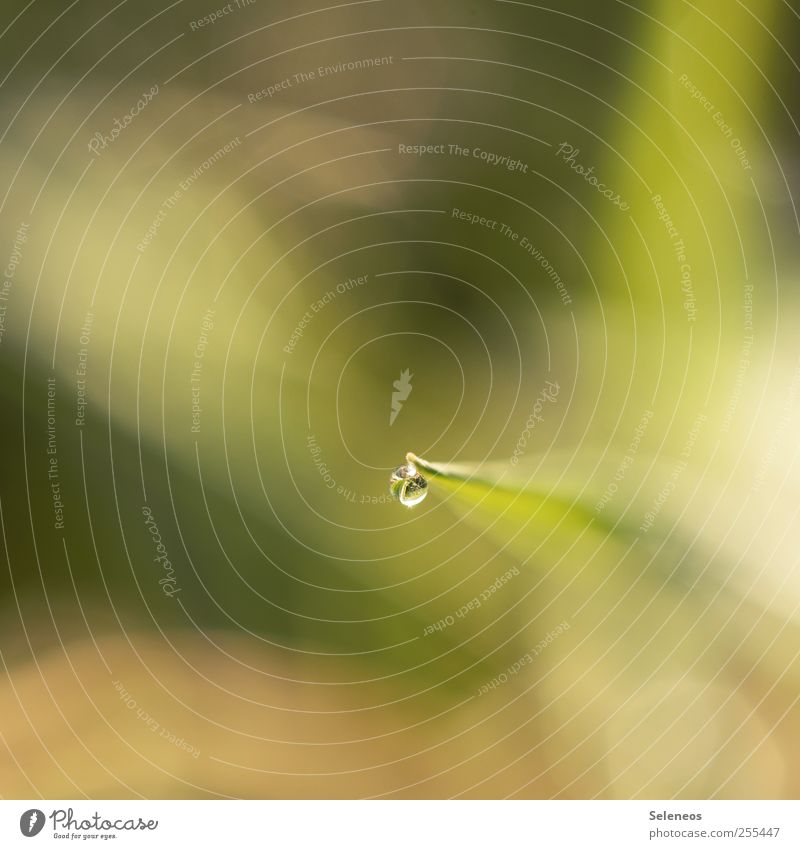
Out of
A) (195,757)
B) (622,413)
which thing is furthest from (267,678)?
(622,413)

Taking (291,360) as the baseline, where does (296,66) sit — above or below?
above

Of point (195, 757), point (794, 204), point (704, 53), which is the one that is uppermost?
point (704, 53)

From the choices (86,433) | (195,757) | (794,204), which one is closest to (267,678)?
(195,757)

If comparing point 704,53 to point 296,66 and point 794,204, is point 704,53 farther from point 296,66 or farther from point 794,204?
point 296,66
